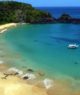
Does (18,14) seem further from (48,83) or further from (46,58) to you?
(48,83)

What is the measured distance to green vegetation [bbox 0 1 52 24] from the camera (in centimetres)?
10849

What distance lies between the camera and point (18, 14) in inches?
4385

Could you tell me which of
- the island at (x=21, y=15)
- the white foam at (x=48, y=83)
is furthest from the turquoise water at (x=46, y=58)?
the island at (x=21, y=15)

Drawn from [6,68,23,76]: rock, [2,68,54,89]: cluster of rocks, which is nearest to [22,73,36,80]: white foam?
[2,68,54,89]: cluster of rocks

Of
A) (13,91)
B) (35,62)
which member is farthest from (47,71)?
(13,91)

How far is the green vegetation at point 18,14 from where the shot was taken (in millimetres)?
108488

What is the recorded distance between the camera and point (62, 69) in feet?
132

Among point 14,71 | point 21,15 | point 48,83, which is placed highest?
point 48,83

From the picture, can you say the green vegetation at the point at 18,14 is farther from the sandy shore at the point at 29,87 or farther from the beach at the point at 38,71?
the sandy shore at the point at 29,87

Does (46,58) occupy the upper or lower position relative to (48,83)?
lower

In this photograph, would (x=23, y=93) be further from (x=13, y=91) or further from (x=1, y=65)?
A: (x=1, y=65)

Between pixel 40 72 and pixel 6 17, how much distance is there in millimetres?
71933

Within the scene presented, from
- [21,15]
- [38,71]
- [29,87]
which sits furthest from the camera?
[21,15]

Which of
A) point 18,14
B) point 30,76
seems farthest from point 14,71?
point 18,14
